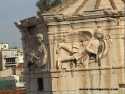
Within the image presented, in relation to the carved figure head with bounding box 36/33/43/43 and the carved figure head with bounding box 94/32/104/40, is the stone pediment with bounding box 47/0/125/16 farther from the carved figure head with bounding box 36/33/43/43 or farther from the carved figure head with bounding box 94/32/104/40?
the carved figure head with bounding box 36/33/43/43

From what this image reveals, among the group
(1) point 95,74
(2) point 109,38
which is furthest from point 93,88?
(2) point 109,38

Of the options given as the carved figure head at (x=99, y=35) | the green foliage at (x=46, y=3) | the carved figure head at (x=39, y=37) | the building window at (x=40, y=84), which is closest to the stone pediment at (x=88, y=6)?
the carved figure head at (x=99, y=35)

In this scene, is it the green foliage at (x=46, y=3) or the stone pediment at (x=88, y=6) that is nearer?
the stone pediment at (x=88, y=6)

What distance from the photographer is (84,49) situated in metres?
19.2

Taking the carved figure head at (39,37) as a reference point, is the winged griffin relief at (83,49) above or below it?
below

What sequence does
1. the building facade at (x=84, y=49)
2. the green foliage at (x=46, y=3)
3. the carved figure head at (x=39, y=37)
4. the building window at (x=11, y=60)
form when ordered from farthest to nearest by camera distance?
the building window at (x=11, y=60), the green foliage at (x=46, y=3), the carved figure head at (x=39, y=37), the building facade at (x=84, y=49)

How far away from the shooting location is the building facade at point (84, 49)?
18.8 m

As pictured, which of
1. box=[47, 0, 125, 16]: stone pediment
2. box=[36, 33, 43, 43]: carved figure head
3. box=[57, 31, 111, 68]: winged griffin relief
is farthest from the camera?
box=[36, 33, 43, 43]: carved figure head

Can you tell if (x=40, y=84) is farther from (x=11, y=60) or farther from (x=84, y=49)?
(x=11, y=60)

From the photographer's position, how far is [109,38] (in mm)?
18891

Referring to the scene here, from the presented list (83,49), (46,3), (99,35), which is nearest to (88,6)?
(99,35)

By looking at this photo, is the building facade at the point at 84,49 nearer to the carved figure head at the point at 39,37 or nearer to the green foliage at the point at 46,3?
the carved figure head at the point at 39,37

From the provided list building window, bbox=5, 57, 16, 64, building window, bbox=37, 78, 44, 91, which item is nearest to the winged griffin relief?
building window, bbox=37, 78, 44, 91

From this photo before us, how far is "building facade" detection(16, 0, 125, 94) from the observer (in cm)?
1884
